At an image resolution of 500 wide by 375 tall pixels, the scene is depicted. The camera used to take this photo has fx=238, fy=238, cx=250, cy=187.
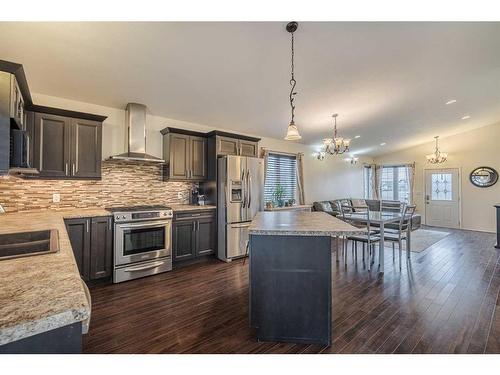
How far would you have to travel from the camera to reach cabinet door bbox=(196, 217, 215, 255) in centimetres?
395

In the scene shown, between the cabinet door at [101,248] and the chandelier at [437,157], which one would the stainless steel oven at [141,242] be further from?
the chandelier at [437,157]

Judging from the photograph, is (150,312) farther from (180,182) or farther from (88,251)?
(180,182)

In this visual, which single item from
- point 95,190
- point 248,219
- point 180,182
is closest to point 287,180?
point 248,219

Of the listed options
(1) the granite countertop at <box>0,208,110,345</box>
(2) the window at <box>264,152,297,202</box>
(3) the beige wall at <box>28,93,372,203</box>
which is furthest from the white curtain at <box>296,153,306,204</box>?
(1) the granite countertop at <box>0,208,110,345</box>

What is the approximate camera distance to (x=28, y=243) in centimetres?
167

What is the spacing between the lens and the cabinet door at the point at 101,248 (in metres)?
2.99

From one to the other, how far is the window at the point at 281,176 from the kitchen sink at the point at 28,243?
430cm

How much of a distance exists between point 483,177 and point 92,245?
31.7 ft

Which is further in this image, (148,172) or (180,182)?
(180,182)

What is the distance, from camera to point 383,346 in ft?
6.27
